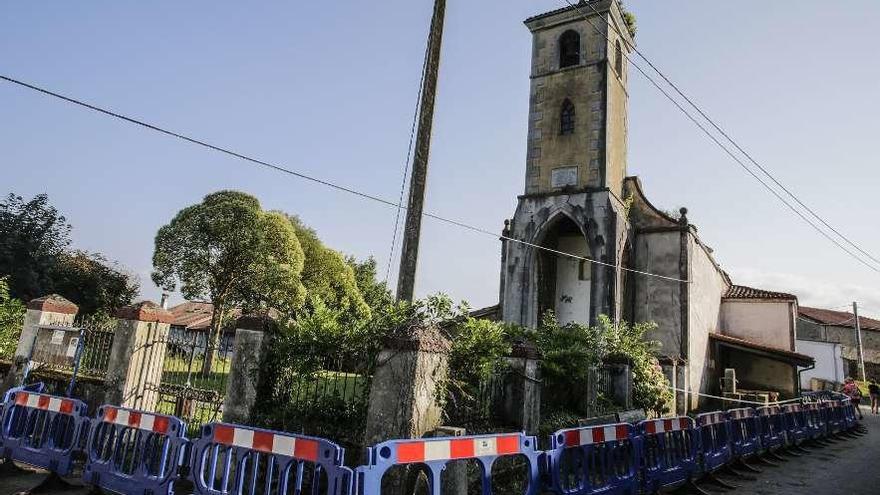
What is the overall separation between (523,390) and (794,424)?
7942 millimetres

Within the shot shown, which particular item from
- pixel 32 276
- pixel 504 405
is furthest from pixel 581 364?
pixel 32 276

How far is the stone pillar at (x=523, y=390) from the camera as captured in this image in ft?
24.2

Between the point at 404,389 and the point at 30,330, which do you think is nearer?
the point at 404,389

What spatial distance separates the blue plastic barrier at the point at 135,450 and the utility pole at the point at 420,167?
3.15m

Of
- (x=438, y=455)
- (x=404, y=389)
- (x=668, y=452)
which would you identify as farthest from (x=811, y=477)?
(x=438, y=455)

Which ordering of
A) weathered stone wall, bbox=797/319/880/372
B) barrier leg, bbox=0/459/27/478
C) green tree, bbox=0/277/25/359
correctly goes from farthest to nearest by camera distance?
weathered stone wall, bbox=797/319/880/372
green tree, bbox=0/277/25/359
barrier leg, bbox=0/459/27/478

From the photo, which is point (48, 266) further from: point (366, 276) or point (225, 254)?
point (366, 276)

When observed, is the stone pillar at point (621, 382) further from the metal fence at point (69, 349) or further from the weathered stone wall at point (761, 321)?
the weathered stone wall at point (761, 321)

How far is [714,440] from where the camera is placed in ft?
24.8

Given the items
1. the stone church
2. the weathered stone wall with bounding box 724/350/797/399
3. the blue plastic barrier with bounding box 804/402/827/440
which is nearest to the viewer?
the blue plastic barrier with bounding box 804/402/827/440

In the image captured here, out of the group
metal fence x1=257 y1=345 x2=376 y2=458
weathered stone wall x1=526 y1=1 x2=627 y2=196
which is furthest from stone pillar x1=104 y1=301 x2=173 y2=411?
weathered stone wall x1=526 y1=1 x2=627 y2=196

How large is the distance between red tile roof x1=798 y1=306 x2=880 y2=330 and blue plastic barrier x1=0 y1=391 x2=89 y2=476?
5252 cm

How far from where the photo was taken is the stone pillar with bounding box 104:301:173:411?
7.31 m

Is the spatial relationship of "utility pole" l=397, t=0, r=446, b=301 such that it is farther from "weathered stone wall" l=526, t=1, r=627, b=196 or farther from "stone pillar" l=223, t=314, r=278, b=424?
"weathered stone wall" l=526, t=1, r=627, b=196
